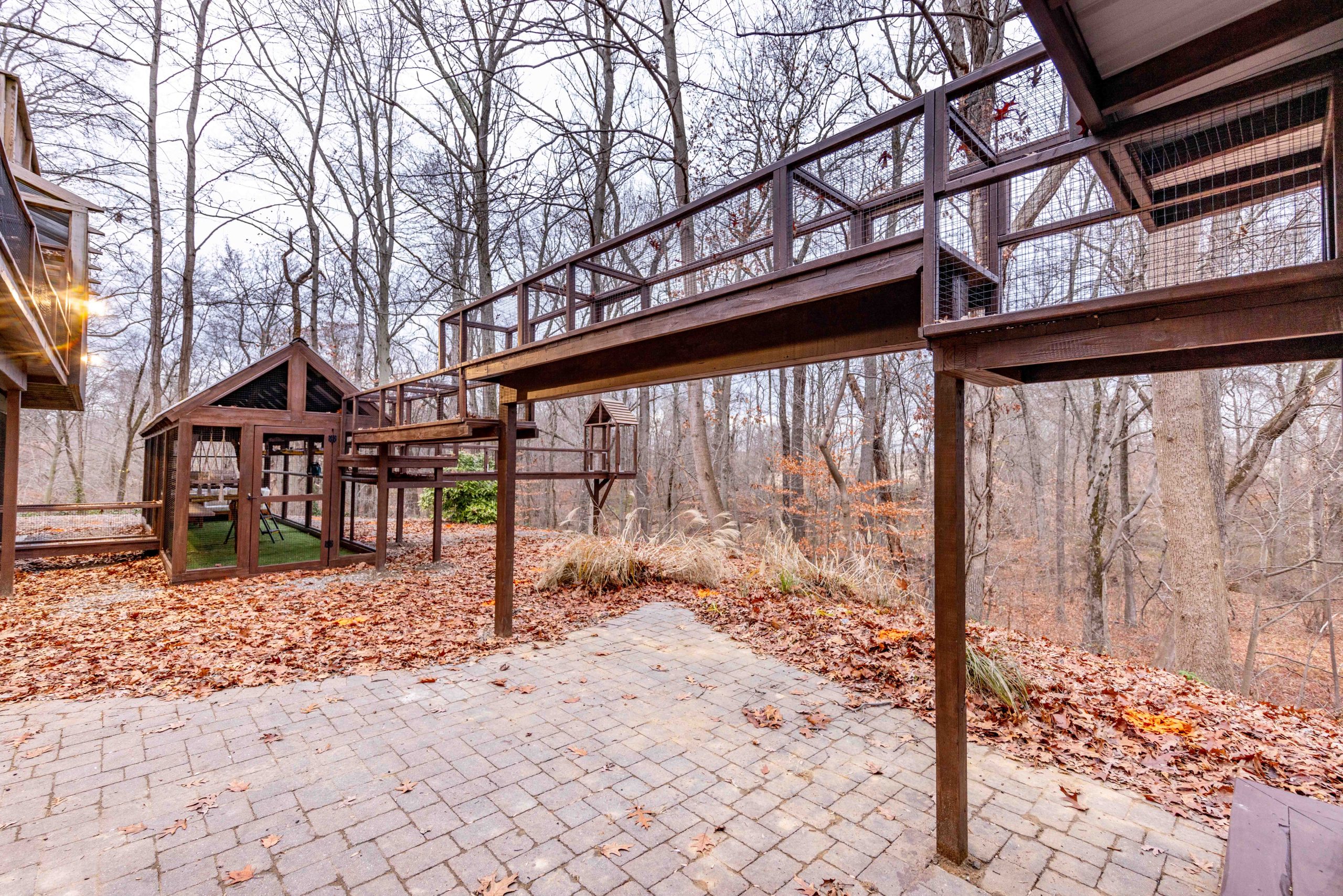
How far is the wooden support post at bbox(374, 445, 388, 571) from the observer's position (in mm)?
8461

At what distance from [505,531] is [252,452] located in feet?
18.6

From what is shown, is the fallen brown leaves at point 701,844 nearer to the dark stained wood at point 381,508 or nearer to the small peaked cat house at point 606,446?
the dark stained wood at point 381,508

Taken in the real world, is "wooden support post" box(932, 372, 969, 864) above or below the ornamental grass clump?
above

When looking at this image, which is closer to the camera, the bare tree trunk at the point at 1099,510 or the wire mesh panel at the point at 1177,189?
the wire mesh panel at the point at 1177,189

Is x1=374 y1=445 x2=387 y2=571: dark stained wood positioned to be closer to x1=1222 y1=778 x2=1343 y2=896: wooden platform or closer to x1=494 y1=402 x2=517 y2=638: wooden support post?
x1=494 y1=402 x2=517 y2=638: wooden support post

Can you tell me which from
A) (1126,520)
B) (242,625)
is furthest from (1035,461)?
(242,625)

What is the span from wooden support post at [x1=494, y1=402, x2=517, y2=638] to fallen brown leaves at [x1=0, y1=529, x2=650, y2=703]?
0.78ft

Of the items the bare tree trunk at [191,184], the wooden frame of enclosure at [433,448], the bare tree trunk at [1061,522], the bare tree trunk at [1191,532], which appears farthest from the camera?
the bare tree trunk at [191,184]

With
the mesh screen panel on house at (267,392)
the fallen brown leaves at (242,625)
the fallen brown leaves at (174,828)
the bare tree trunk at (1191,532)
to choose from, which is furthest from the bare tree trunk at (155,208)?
the bare tree trunk at (1191,532)

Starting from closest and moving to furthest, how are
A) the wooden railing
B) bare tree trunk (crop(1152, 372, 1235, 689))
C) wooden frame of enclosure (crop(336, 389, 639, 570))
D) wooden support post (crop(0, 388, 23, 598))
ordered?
1. the wooden railing
2. wooden frame of enclosure (crop(336, 389, 639, 570))
3. bare tree trunk (crop(1152, 372, 1235, 689))
4. wooden support post (crop(0, 388, 23, 598))

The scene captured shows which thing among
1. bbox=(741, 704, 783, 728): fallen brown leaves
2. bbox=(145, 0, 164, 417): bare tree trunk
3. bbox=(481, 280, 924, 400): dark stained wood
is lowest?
bbox=(741, 704, 783, 728): fallen brown leaves

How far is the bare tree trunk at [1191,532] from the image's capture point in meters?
6.33

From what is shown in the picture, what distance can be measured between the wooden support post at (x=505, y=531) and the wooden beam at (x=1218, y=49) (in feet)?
16.7

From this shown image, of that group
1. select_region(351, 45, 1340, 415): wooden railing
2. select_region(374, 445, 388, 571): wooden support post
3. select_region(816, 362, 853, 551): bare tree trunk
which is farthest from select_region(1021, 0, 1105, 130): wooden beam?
select_region(816, 362, 853, 551): bare tree trunk
